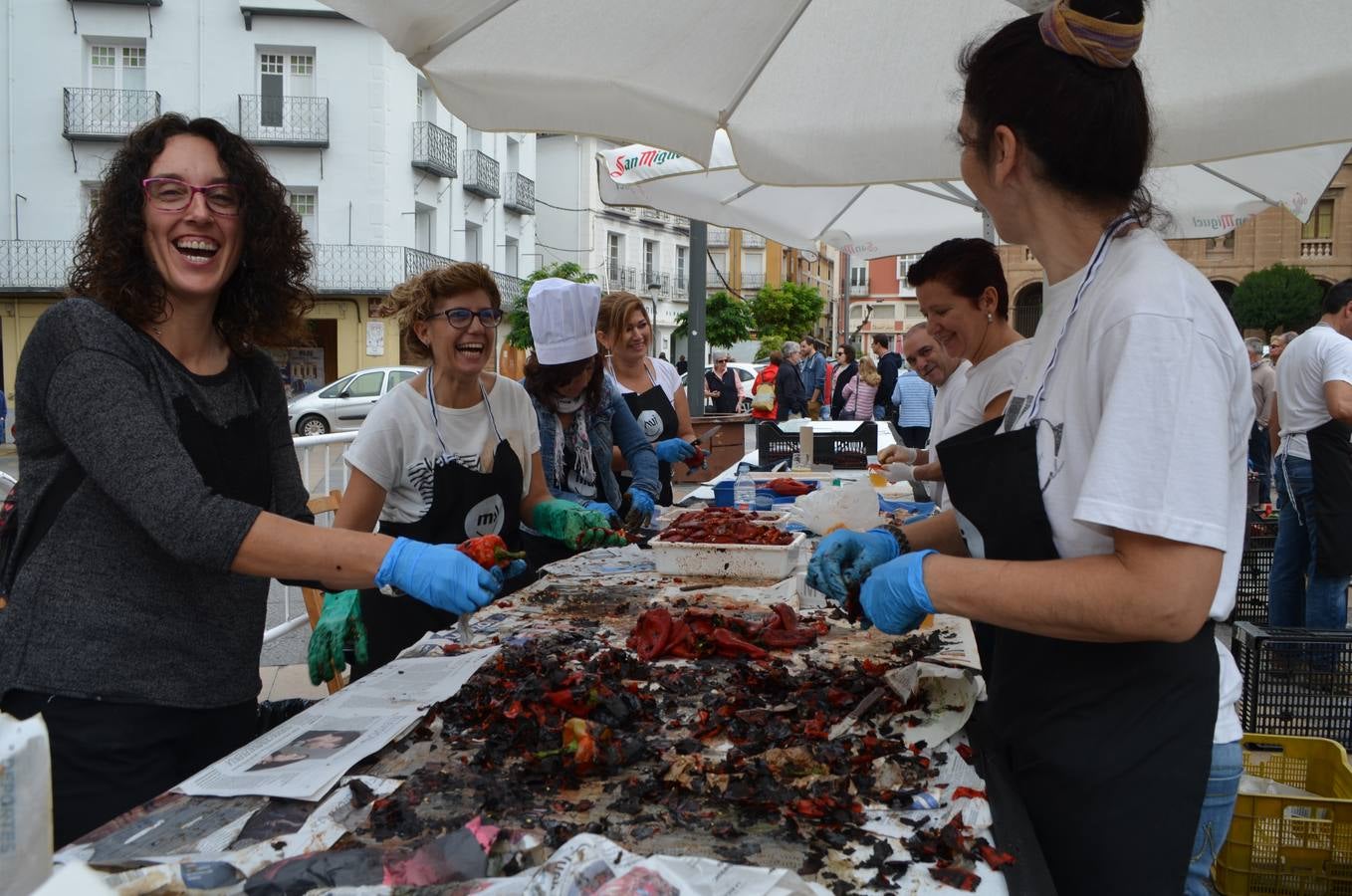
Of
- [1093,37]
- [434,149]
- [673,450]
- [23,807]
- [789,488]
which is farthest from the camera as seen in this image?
[434,149]

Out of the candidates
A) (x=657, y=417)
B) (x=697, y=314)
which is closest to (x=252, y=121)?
(x=697, y=314)

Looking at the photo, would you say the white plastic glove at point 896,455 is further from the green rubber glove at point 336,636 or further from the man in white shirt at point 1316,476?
the green rubber glove at point 336,636

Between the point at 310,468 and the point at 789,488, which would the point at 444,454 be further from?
the point at 310,468

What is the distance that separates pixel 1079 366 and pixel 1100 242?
0.82ft

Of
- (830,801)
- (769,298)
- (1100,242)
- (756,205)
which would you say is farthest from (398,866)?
(769,298)

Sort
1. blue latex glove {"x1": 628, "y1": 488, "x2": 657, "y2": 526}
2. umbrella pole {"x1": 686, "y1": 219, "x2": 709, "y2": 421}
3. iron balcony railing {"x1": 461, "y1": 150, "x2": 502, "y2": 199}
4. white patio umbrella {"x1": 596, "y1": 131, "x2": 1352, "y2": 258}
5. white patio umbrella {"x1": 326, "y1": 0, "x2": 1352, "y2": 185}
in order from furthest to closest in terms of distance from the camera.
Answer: iron balcony railing {"x1": 461, "y1": 150, "x2": 502, "y2": 199}, umbrella pole {"x1": 686, "y1": 219, "x2": 709, "y2": 421}, white patio umbrella {"x1": 596, "y1": 131, "x2": 1352, "y2": 258}, blue latex glove {"x1": 628, "y1": 488, "x2": 657, "y2": 526}, white patio umbrella {"x1": 326, "y1": 0, "x2": 1352, "y2": 185}

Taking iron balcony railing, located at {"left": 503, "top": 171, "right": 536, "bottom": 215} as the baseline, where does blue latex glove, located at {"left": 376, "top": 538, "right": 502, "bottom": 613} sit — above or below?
below

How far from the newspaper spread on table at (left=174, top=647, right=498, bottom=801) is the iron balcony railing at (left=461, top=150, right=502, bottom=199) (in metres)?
30.2

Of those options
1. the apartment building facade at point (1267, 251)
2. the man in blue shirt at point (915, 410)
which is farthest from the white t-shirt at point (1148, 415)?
the apartment building facade at point (1267, 251)

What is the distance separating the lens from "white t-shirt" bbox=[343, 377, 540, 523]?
11.2 ft

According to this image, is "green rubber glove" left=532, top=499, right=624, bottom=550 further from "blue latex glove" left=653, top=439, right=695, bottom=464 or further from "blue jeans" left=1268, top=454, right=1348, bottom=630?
"blue jeans" left=1268, top=454, right=1348, bottom=630

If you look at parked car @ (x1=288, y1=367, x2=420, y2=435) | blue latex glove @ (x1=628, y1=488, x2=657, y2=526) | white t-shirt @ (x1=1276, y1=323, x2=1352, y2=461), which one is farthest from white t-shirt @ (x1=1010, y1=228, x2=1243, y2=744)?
parked car @ (x1=288, y1=367, x2=420, y2=435)

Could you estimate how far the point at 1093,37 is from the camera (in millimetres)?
1595

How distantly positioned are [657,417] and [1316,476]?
374 centimetres
